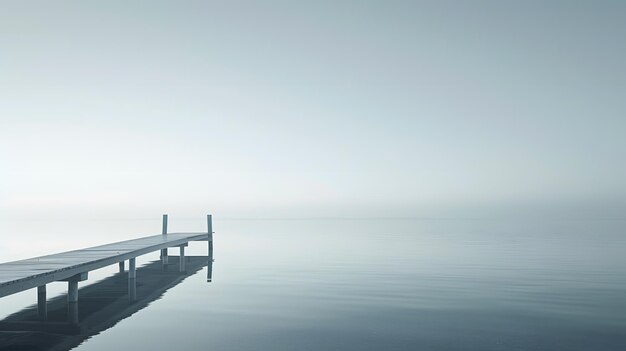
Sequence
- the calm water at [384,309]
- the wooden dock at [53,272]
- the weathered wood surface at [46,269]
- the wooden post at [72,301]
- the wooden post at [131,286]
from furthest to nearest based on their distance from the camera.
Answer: the wooden post at [131,286] → the wooden post at [72,301] → the calm water at [384,309] → the wooden dock at [53,272] → the weathered wood surface at [46,269]

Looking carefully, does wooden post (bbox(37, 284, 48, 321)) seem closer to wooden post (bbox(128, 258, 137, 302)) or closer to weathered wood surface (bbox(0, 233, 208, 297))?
weathered wood surface (bbox(0, 233, 208, 297))

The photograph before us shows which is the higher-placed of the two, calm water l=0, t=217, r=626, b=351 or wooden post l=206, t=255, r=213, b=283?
calm water l=0, t=217, r=626, b=351

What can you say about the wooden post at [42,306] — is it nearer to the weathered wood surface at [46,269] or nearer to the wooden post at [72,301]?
the wooden post at [72,301]

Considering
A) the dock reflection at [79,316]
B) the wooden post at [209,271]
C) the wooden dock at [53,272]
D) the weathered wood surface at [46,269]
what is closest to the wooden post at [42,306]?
the wooden dock at [53,272]

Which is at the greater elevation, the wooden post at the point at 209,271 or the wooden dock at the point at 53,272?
the wooden dock at the point at 53,272

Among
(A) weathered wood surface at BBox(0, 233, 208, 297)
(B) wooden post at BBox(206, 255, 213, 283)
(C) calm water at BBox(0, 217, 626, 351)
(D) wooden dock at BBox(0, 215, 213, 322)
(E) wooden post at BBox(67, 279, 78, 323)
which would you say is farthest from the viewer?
(B) wooden post at BBox(206, 255, 213, 283)

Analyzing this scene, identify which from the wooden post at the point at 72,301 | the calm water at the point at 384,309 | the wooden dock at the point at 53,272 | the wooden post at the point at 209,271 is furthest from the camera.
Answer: the wooden post at the point at 209,271

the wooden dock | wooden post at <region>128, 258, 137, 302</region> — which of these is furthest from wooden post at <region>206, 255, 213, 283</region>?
the wooden dock

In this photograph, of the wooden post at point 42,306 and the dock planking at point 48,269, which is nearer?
the dock planking at point 48,269

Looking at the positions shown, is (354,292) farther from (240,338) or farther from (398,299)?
(240,338)

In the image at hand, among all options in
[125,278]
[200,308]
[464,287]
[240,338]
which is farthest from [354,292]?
[125,278]

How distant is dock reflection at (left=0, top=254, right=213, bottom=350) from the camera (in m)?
13.1

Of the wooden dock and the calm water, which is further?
the calm water

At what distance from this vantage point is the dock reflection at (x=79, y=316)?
13062mm
